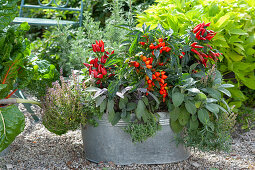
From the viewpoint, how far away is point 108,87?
2129 millimetres

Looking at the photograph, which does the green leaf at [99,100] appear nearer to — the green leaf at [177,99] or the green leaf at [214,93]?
the green leaf at [177,99]

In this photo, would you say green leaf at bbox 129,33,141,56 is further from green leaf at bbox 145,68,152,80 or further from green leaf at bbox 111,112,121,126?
green leaf at bbox 111,112,121,126

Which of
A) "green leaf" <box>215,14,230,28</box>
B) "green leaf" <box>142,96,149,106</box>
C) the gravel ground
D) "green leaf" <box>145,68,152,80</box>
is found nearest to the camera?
"green leaf" <box>145,68,152,80</box>

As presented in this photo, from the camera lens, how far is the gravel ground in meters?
2.25

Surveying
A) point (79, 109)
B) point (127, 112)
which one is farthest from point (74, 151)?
point (127, 112)

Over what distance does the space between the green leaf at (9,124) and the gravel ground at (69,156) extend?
236 mm

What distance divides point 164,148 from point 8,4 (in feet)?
4.63

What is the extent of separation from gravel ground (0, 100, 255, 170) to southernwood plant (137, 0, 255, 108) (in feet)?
2.02

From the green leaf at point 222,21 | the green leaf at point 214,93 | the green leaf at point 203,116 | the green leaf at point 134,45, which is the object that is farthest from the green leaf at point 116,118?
the green leaf at point 222,21

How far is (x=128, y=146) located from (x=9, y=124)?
786 millimetres

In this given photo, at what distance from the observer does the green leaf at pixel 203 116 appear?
6.86ft

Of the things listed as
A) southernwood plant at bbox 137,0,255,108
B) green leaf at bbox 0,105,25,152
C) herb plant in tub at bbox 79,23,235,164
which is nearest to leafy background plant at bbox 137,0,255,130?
southernwood plant at bbox 137,0,255,108

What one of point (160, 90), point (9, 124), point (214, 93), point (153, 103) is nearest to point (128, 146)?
point (153, 103)

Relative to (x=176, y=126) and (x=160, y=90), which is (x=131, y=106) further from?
(x=176, y=126)
